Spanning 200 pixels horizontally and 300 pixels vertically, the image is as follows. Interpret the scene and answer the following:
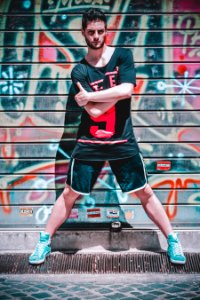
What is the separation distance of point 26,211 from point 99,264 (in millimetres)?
1168

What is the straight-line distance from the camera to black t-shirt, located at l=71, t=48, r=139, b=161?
526 centimetres

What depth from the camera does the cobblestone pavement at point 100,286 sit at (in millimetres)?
4602

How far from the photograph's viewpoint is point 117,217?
5.96m

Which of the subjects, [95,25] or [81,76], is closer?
[95,25]

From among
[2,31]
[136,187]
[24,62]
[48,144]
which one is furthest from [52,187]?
[2,31]

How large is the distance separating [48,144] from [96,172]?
84 centimetres

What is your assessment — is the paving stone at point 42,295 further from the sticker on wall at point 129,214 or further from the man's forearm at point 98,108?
the man's forearm at point 98,108

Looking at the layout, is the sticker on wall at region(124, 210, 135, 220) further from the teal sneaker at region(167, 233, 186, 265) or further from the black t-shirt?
the black t-shirt

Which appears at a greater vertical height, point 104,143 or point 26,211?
point 104,143

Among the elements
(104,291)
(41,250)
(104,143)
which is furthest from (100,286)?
(104,143)

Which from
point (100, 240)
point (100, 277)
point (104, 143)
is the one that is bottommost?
point (100, 277)

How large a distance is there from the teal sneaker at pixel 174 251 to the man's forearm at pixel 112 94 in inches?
64.2

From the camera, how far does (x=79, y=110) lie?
5.94 m

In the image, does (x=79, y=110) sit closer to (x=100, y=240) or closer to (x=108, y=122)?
(x=108, y=122)
